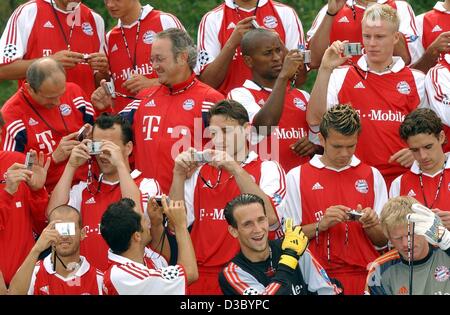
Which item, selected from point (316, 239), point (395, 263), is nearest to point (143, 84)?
point (316, 239)

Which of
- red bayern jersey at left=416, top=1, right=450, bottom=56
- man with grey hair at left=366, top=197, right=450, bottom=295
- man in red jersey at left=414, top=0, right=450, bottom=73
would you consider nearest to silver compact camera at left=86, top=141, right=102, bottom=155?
man with grey hair at left=366, top=197, right=450, bottom=295

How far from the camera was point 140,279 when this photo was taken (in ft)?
34.8

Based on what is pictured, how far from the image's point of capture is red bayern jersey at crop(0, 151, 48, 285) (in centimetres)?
1179

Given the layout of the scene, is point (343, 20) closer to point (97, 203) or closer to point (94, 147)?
point (94, 147)

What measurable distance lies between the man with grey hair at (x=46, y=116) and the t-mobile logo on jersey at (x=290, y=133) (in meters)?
1.72

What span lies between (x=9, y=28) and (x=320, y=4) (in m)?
5.52

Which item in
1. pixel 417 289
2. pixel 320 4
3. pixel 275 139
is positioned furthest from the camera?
pixel 320 4

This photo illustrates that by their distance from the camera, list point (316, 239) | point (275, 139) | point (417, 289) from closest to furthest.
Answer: point (417, 289) < point (316, 239) < point (275, 139)

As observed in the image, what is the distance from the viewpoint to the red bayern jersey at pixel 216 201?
38.7ft

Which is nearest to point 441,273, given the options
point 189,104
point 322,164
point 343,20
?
point 322,164

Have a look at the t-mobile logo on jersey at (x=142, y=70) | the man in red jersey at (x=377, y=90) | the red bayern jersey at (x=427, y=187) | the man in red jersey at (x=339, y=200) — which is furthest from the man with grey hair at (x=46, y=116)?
the red bayern jersey at (x=427, y=187)

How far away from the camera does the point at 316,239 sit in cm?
1181

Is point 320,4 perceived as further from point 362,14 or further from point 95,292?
point 95,292

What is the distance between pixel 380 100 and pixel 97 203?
2.60 meters
